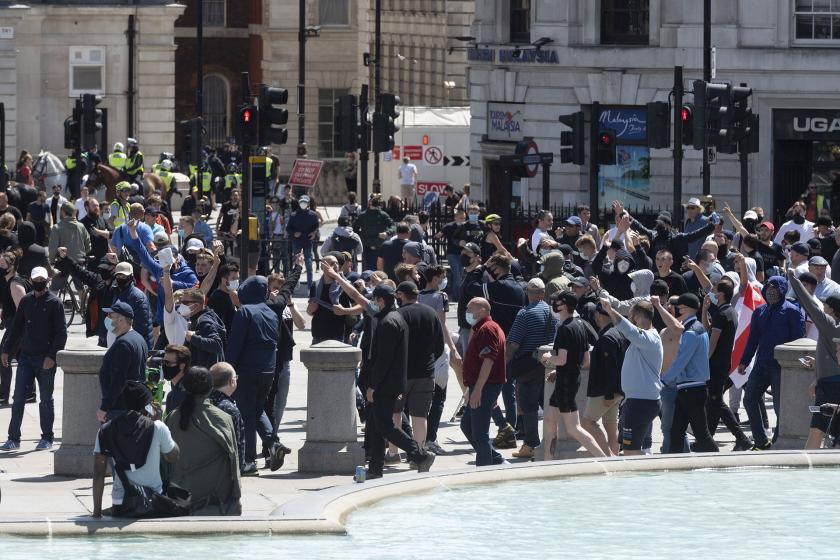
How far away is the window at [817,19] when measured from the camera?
1519 inches

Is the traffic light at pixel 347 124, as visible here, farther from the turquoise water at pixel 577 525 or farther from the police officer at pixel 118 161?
the turquoise water at pixel 577 525

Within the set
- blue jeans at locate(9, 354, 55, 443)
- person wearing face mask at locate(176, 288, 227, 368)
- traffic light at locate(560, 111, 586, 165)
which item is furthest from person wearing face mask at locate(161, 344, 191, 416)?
traffic light at locate(560, 111, 586, 165)

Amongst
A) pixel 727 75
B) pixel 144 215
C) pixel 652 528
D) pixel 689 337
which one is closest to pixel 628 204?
pixel 727 75

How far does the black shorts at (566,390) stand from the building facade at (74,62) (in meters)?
38.4

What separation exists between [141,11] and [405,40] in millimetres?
12570

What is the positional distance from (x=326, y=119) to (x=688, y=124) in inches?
1305

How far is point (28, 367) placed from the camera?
18.5 meters

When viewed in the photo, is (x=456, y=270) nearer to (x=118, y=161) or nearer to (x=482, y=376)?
(x=118, y=161)

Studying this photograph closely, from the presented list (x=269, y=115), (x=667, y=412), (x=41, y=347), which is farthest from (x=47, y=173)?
Answer: (x=667, y=412)

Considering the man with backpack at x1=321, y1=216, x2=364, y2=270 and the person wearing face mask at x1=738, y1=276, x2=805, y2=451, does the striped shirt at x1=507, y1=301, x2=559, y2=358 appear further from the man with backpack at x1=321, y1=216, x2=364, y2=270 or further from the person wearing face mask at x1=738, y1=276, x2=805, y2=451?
the man with backpack at x1=321, y1=216, x2=364, y2=270

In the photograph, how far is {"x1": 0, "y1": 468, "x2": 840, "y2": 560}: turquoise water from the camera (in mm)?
13109

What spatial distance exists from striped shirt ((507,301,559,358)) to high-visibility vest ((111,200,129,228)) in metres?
12.8

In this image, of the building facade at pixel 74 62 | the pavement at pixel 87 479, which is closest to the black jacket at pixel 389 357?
the pavement at pixel 87 479

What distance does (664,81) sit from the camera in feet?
128
